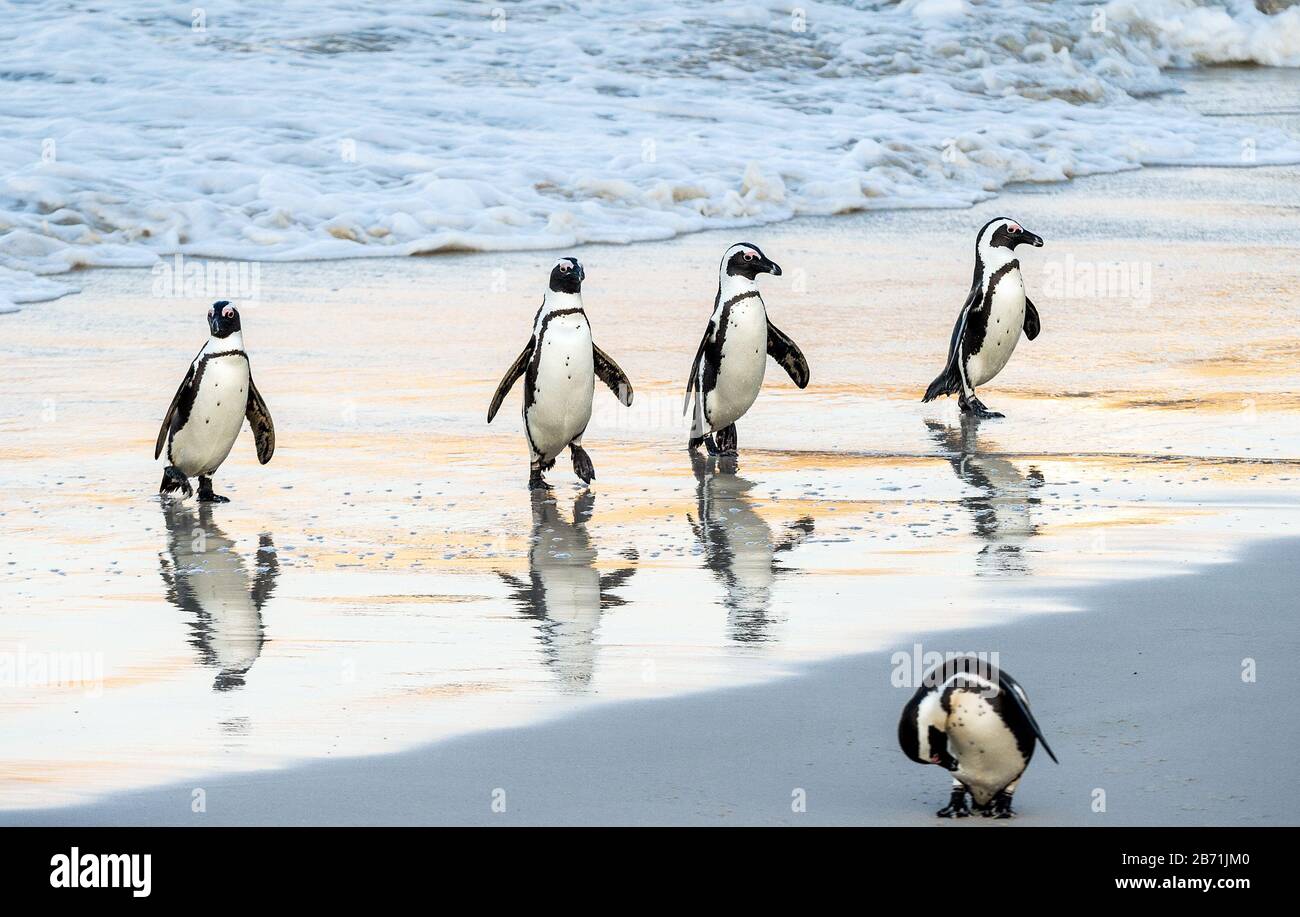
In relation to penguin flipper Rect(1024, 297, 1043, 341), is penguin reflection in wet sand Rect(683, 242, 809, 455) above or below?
below

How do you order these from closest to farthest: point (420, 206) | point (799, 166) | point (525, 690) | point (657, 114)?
point (525, 690), point (420, 206), point (799, 166), point (657, 114)

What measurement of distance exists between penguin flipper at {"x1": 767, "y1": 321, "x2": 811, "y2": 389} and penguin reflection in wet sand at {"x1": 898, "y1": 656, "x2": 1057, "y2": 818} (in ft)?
12.3

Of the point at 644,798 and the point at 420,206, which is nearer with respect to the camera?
the point at 644,798

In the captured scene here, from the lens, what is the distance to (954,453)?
6.30 m

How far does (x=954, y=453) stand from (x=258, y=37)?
12322mm

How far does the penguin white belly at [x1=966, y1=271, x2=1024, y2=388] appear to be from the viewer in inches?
280

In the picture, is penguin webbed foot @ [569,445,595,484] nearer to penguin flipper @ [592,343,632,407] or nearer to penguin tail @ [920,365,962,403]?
penguin flipper @ [592,343,632,407]

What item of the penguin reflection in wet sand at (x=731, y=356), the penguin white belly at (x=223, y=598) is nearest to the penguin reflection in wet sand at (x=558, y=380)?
the penguin reflection in wet sand at (x=731, y=356)

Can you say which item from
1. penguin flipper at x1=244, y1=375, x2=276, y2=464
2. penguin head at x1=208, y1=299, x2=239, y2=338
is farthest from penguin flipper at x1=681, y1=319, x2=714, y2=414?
penguin head at x1=208, y1=299, x2=239, y2=338

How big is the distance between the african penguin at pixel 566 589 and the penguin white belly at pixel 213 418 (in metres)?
0.97

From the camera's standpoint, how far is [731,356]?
6.49 meters

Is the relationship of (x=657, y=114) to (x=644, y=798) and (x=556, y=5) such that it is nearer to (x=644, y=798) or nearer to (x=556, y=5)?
(x=556, y=5)

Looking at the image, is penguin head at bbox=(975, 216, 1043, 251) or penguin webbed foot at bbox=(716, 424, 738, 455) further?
penguin head at bbox=(975, 216, 1043, 251)
